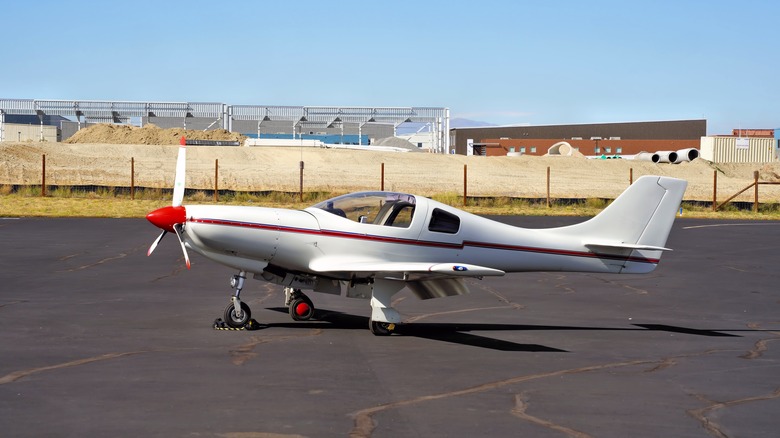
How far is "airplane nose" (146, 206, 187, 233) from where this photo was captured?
42.1 ft

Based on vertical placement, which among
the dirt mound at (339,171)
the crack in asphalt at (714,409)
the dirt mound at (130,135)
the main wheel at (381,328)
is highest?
the dirt mound at (130,135)

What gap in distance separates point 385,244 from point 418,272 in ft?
3.13

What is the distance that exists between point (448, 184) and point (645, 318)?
4199 cm

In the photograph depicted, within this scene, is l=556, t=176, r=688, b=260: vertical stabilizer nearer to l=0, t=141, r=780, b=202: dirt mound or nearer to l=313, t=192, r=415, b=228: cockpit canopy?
l=313, t=192, r=415, b=228: cockpit canopy

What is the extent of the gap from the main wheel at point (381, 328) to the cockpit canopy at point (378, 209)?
4.83ft

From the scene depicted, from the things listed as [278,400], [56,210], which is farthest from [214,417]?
[56,210]

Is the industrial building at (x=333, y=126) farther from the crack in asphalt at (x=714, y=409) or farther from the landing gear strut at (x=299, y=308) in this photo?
the crack in asphalt at (x=714, y=409)

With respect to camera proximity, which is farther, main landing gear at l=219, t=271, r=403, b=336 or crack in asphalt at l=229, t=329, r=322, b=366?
main landing gear at l=219, t=271, r=403, b=336

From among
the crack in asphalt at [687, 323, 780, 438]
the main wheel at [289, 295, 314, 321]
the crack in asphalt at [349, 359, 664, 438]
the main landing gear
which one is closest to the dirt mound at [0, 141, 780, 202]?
the main wheel at [289, 295, 314, 321]

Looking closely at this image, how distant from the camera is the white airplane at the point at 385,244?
43.2 ft

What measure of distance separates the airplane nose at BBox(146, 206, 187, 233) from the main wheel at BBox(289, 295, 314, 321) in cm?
228

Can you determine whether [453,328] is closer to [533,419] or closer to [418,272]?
[418,272]

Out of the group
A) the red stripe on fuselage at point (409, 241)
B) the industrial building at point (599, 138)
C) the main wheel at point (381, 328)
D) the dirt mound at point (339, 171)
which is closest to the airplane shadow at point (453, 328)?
the main wheel at point (381, 328)

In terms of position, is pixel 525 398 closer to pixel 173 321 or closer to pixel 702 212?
pixel 173 321
